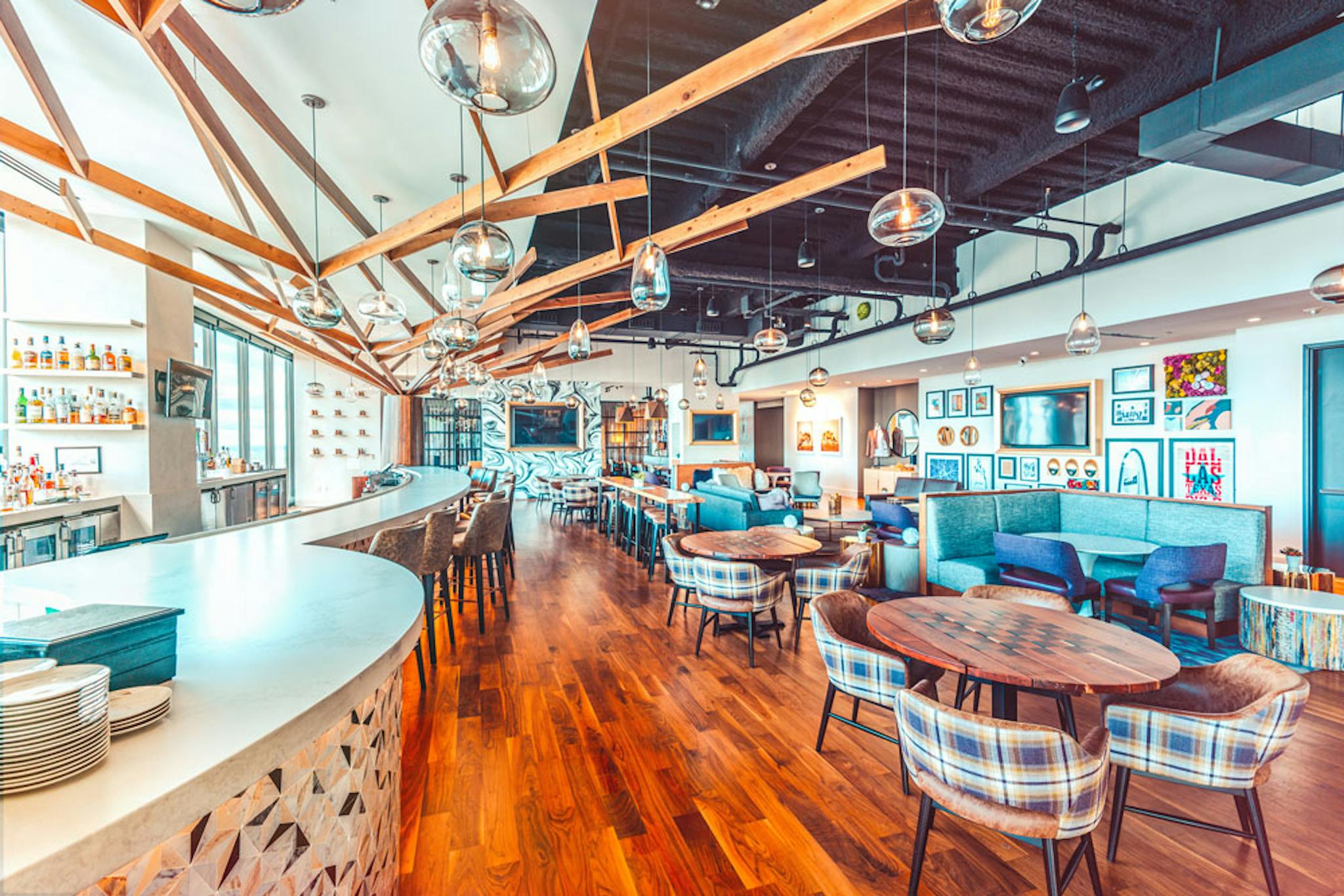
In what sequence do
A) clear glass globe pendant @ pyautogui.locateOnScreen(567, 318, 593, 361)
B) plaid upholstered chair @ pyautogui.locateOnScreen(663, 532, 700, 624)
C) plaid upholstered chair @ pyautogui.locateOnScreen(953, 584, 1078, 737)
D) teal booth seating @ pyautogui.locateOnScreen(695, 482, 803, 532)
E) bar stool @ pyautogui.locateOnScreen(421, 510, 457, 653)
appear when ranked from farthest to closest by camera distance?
teal booth seating @ pyautogui.locateOnScreen(695, 482, 803, 532) → clear glass globe pendant @ pyautogui.locateOnScreen(567, 318, 593, 361) → plaid upholstered chair @ pyautogui.locateOnScreen(663, 532, 700, 624) → bar stool @ pyautogui.locateOnScreen(421, 510, 457, 653) → plaid upholstered chair @ pyautogui.locateOnScreen(953, 584, 1078, 737)

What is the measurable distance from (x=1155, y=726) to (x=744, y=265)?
6061 millimetres

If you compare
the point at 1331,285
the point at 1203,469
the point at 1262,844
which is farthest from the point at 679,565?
the point at 1203,469

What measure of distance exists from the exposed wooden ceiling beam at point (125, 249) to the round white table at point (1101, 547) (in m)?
6.22

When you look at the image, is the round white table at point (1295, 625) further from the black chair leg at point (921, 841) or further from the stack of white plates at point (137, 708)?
the stack of white plates at point (137, 708)

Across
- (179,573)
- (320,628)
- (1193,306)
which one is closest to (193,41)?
(179,573)

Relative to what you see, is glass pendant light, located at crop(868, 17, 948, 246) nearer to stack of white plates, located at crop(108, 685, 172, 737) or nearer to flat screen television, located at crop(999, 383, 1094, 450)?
stack of white plates, located at crop(108, 685, 172, 737)

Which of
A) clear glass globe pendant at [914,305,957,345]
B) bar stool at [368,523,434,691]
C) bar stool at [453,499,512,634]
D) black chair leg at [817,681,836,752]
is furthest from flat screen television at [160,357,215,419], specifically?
clear glass globe pendant at [914,305,957,345]

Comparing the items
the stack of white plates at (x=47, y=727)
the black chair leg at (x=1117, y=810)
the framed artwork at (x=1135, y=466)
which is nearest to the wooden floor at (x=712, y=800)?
the black chair leg at (x=1117, y=810)

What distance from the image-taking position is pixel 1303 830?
216 cm

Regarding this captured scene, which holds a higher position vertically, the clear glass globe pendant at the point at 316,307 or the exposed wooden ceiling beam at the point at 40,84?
the exposed wooden ceiling beam at the point at 40,84

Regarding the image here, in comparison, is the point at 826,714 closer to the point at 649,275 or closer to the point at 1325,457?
the point at 649,275

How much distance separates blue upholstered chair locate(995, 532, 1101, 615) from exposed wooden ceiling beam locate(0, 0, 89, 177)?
573 centimetres

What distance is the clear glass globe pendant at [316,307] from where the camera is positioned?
350cm

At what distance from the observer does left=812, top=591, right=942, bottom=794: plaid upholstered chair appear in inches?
93.2
